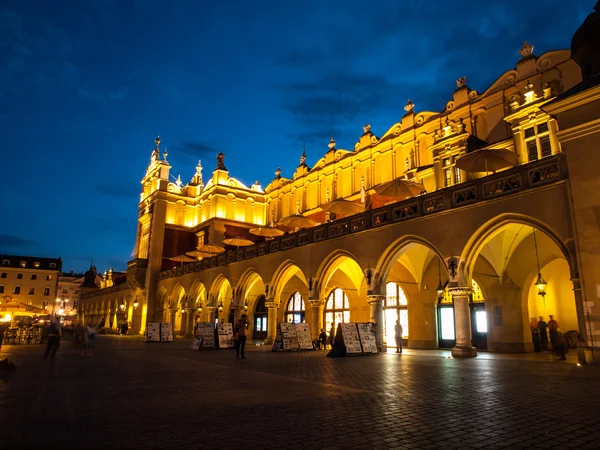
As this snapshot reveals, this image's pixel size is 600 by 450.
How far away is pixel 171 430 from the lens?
4941mm

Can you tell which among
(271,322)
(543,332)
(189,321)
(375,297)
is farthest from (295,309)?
(543,332)

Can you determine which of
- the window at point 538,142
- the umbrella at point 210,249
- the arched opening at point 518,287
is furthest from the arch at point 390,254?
the umbrella at point 210,249

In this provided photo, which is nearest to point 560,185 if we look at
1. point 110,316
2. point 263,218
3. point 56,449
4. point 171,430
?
point 171,430

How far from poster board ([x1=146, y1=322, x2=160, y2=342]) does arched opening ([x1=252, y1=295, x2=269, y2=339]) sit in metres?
10.4

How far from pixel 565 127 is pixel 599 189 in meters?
2.38

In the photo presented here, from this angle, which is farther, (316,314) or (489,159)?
(316,314)

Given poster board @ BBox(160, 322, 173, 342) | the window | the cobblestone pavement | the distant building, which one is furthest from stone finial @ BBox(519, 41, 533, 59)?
the distant building

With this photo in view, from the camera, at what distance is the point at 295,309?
32.4 m

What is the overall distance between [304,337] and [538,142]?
13811mm

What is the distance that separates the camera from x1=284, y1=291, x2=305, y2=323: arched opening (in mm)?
31892

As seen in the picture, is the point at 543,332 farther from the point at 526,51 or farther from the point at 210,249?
the point at 210,249

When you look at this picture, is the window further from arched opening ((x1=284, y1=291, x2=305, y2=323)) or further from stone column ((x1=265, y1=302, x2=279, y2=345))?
arched opening ((x1=284, y1=291, x2=305, y2=323))

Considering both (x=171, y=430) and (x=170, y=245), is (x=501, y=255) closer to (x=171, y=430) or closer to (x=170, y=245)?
(x=171, y=430)

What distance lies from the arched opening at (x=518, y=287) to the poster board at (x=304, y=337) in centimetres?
800
